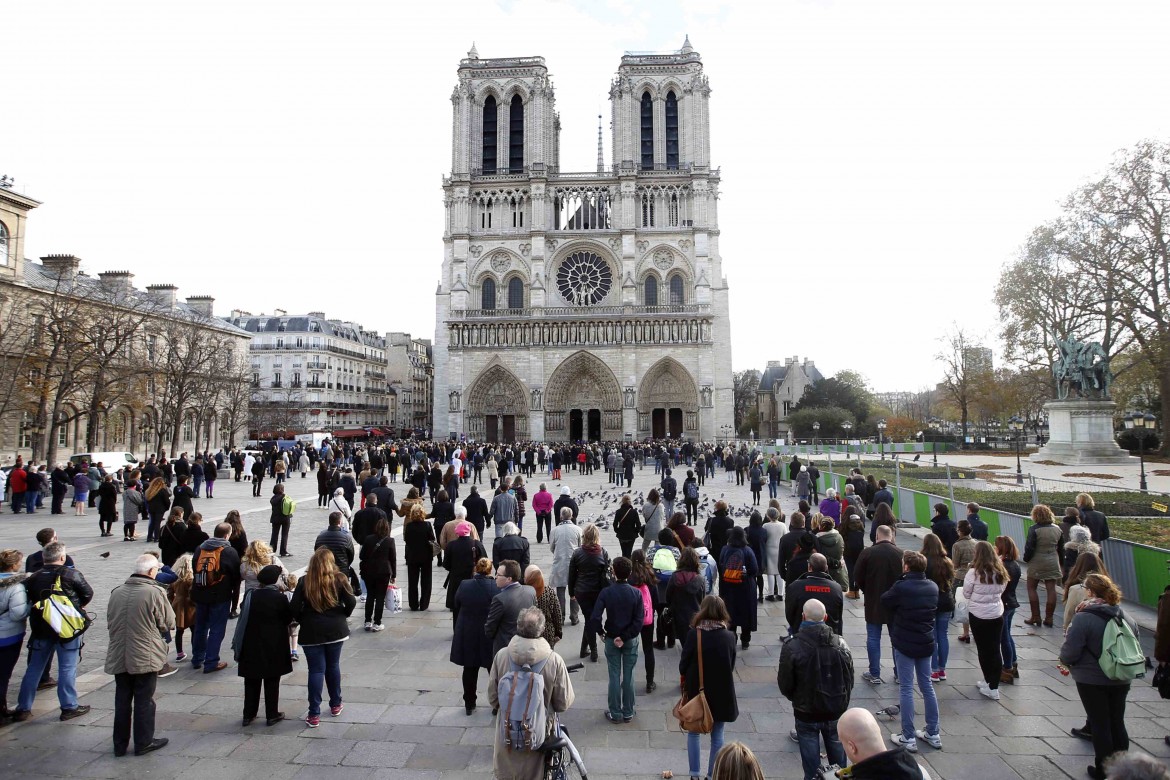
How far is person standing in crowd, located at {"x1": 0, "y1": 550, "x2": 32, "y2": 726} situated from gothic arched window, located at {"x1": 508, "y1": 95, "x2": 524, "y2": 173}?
42324mm

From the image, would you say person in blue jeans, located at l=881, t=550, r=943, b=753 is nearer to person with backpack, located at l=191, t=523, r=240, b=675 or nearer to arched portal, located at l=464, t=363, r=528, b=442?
person with backpack, located at l=191, t=523, r=240, b=675

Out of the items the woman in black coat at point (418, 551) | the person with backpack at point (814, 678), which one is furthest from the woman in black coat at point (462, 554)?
the person with backpack at point (814, 678)

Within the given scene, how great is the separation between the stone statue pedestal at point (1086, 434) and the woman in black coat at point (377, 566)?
2573 centimetres

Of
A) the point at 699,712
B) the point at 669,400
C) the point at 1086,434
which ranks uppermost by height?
the point at 669,400

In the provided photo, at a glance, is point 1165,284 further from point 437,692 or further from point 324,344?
point 324,344

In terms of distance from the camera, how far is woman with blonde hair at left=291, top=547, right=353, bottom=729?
177 inches

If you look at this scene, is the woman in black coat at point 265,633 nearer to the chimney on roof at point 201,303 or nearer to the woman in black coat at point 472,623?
the woman in black coat at point 472,623

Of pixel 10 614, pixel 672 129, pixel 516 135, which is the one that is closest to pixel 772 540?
pixel 10 614

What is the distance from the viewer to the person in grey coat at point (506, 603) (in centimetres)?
439

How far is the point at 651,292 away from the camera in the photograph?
140ft

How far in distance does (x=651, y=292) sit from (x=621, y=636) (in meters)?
39.3

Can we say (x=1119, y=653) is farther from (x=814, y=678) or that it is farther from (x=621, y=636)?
(x=621, y=636)

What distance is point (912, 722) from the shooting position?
4180mm

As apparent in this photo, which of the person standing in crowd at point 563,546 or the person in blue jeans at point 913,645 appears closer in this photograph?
the person in blue jeans at point 913,645
